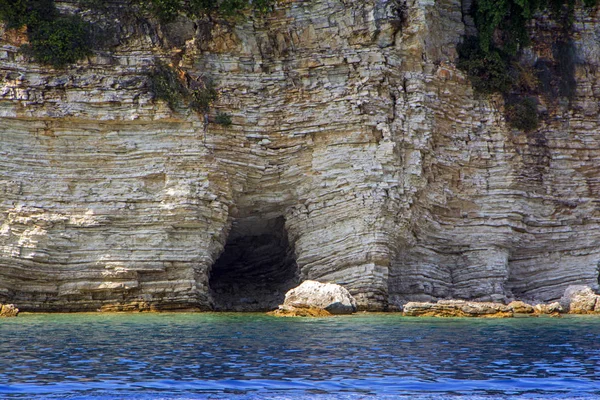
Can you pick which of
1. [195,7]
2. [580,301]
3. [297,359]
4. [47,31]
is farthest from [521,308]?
[47,31]

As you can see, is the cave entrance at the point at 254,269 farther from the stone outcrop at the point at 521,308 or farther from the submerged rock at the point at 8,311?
the stone outcrop at the point at 521,308

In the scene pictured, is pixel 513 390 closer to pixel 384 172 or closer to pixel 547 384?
pixel 547 384

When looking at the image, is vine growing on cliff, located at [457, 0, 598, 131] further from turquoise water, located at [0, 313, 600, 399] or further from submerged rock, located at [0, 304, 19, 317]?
submerged rock, located at [0, 304, 19, 317]

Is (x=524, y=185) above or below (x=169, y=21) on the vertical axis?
below

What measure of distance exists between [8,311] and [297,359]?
10.9m

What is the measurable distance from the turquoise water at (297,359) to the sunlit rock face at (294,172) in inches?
151

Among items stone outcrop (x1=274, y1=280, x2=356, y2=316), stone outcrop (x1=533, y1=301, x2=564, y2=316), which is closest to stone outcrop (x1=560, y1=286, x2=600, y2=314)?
stone outcrop (x1=533, y1=301, x2=564, y2=316)

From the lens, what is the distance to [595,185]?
27.7 m

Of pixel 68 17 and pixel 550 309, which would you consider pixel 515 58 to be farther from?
pixel 68 17

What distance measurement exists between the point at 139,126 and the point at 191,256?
3883 mm

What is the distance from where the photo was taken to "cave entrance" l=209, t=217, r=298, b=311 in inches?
1064

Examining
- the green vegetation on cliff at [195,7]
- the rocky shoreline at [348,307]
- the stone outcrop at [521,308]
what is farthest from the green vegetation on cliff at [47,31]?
the stone outcrop at [521,308]

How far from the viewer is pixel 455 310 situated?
2236cm

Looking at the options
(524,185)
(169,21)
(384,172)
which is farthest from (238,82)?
(524,185)
